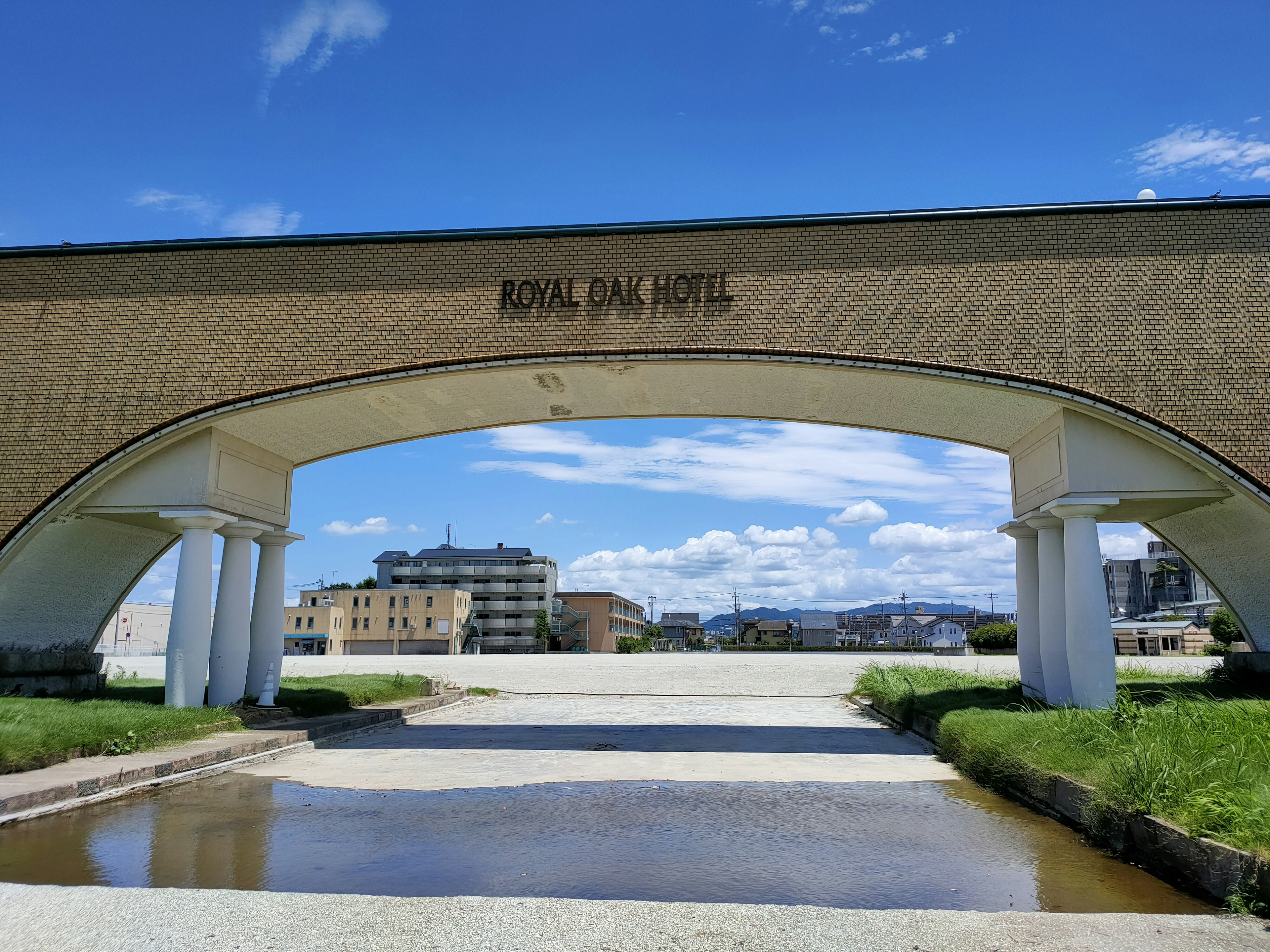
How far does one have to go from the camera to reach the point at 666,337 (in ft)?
42.2

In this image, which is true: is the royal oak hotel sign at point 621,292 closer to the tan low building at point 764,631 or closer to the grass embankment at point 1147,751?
the grass embankment at point 1147,751

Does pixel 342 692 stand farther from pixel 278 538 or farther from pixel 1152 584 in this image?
pixel 1152 584

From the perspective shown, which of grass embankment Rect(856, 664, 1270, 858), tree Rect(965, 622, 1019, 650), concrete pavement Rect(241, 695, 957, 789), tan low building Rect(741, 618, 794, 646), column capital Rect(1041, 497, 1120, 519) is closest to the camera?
grass embankment Rect(856, 664, 1270, 858)

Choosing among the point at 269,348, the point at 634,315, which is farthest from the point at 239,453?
the point at 634,315

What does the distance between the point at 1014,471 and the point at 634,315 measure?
6.51 meters

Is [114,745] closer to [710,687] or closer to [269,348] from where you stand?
[269,348]

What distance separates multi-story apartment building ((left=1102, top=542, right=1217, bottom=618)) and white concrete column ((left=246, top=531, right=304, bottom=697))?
A: 81.3 meters

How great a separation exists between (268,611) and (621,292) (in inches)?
→ 319

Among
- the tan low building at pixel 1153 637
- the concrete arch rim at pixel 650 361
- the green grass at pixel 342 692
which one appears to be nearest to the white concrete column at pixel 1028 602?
the concrete arch rim at pixel 650 361

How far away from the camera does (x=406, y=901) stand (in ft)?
16.7

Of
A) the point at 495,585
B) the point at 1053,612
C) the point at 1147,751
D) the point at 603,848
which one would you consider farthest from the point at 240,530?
the point at 495,585

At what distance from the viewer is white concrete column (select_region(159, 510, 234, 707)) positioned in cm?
1323

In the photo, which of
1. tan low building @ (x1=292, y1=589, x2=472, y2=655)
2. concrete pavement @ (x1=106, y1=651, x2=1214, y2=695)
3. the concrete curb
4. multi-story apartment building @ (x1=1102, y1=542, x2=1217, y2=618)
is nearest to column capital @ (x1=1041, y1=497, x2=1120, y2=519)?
the concrete curb

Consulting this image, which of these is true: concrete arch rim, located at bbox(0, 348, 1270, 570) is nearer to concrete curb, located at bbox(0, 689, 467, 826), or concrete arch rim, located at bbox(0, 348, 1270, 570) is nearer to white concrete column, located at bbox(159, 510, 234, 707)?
white concrete column, located at bbox(159, 510, 234, 707)
